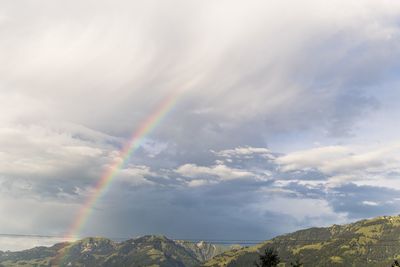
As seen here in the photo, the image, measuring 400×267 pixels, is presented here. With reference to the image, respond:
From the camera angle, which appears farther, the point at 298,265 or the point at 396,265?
the point at 396,265

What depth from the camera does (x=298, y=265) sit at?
3740 inches

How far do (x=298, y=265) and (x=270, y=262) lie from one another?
6346 mm

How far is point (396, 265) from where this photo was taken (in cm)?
12650

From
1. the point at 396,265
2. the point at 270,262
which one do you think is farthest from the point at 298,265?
the point at 396,265

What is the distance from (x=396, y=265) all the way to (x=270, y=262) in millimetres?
54003

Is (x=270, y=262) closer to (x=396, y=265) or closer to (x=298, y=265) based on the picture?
(x=298, y=265)

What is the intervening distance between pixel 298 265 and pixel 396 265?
48.7m

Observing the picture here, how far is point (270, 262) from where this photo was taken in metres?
94.4

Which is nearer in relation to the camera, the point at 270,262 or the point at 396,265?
the point at 270,262
